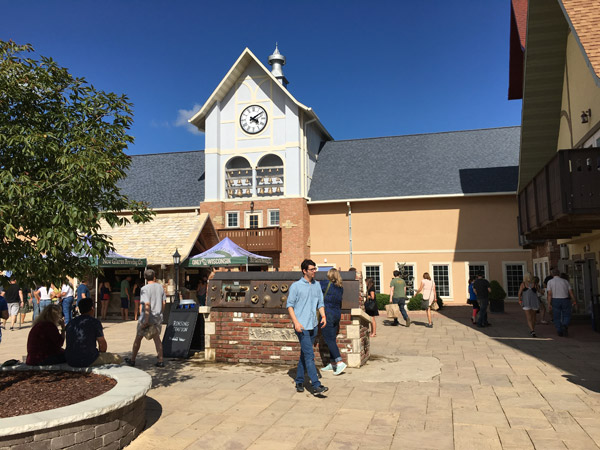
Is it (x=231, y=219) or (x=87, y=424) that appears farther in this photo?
(x=231, y=219)

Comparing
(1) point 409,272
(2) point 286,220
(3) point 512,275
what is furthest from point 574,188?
(2) point 286,220

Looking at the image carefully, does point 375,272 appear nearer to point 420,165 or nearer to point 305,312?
point 420,165

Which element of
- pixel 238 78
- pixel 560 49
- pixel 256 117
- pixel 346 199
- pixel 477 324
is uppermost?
pixel 238 78

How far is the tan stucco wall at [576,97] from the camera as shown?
12713mm

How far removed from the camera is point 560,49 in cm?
1480

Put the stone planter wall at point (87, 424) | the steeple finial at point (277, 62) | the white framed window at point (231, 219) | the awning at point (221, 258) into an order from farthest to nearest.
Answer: the steeple finial at point (277, 62) < the white framed window at point (231, 219) < the awning at point (221, 258) < the stone planter wall at point (87, 424)

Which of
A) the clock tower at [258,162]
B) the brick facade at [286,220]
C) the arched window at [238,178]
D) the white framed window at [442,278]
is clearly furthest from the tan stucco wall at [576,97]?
the arched window at [238,178]

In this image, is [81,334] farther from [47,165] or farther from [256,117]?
[256,117]

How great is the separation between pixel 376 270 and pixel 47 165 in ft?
73.2

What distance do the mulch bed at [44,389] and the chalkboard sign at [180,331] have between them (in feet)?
12.0

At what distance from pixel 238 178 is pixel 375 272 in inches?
375

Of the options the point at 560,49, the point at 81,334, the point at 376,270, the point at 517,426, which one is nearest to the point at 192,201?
the point at 376,270

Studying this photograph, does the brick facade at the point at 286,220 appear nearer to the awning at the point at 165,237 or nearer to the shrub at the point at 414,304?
the awning at the point at 165,237

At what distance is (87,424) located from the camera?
446cm
